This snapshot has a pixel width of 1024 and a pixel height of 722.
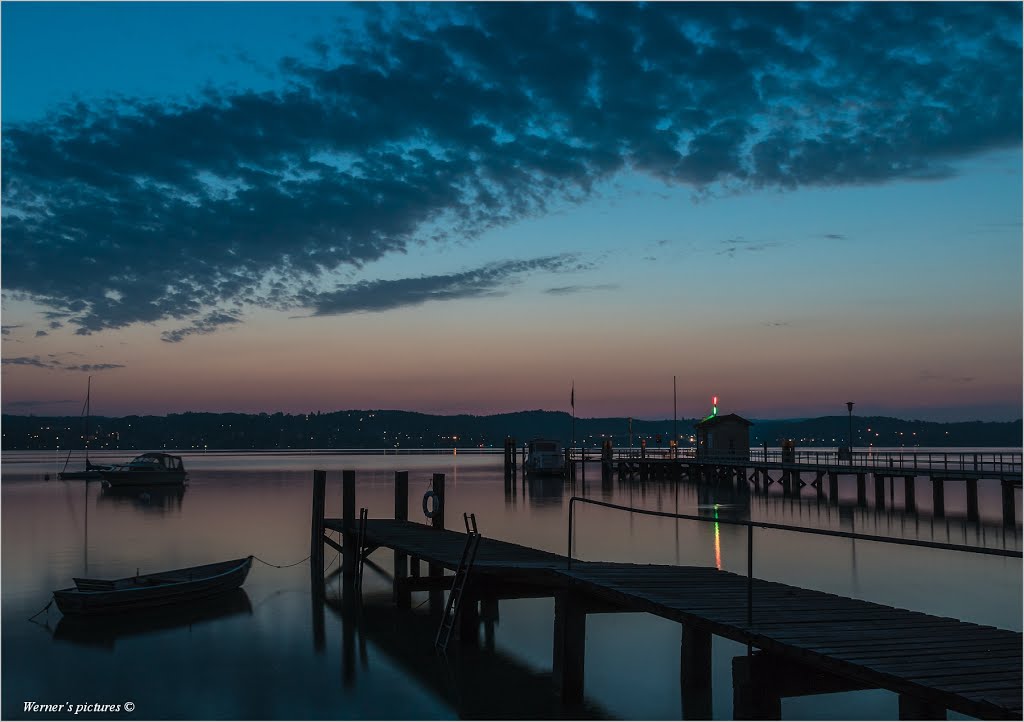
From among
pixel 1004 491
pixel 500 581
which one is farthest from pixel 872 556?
pixel 500 581

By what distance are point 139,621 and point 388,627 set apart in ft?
18.2

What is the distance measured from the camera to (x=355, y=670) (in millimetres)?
16906

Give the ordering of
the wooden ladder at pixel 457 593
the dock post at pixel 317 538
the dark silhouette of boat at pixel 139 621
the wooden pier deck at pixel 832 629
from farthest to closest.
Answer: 1. the dock post at pixel 317 538
2. the dark silhouette of boat at pixel 139 621
3. the wooden ladder at pixel 457 593
4. the wooden pier deck at pixel 832 629

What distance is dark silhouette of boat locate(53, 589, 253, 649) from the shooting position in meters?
19.1

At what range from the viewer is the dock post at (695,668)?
41.2 ft

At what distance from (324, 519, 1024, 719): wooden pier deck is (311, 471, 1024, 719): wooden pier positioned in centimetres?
1

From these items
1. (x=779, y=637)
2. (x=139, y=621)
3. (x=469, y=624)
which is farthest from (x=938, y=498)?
(x=779, y=637)

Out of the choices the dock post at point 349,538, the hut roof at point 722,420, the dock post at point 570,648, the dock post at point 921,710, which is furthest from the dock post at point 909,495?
the dock post at point 921,710

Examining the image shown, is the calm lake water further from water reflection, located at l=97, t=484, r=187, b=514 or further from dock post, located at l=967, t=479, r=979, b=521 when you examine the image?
water reflection, located at l=97, t=484, r=187, b=514

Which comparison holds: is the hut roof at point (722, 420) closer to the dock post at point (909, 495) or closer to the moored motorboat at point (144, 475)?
the dock post at point (909, 495)

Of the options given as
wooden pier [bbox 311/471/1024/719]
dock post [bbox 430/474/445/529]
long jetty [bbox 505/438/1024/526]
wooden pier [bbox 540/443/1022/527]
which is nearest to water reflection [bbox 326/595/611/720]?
wooden pier [bbox 311/471/1024/719]

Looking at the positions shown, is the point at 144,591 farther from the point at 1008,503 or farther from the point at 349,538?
the point at 1008,503

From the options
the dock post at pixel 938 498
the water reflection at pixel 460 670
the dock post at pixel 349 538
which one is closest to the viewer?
the water reflection at pixel 460 670

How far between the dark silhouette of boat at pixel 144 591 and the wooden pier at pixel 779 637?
7.50 meters
